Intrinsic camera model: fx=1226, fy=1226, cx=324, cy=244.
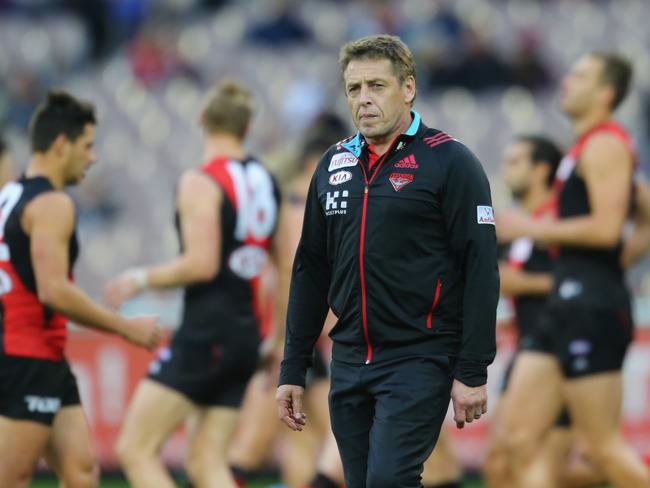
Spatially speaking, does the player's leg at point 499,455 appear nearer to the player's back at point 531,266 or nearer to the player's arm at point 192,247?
the player's back at point 531,266

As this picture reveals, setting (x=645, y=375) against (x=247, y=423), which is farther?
(x=645, y=375)

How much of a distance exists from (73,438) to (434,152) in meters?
2.49

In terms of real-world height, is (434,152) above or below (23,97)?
below

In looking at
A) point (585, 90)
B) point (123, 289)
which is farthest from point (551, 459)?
point (123, 289)

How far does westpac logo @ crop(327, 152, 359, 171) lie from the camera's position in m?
4.98

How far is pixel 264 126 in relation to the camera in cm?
1587

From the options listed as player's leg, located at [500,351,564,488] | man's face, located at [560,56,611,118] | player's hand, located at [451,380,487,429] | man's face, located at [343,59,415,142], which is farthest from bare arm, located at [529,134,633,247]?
player's hand, located at [451,380,487,429]

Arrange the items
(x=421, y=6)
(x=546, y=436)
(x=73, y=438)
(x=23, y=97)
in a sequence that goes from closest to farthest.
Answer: (x=73, y=438) → (x=546, y=436) → (x=23, y=97) → (x=421, y=6)

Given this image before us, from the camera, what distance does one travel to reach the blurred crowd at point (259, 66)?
620 inches

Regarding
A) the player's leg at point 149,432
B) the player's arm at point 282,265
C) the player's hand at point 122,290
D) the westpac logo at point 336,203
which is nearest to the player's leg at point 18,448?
the player's leg at point 149,432

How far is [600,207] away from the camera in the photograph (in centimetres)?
698

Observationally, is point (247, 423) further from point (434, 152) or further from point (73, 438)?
point (434, 152)

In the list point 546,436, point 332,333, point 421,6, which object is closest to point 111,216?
point 421,6

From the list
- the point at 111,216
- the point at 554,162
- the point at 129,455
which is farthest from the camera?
the point at 111,216
